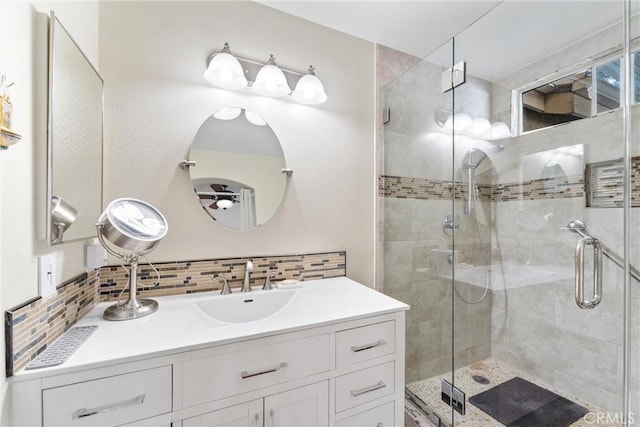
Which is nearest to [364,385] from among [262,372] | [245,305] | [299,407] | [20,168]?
[299,407]

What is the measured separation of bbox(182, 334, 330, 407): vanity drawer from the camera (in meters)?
0.86

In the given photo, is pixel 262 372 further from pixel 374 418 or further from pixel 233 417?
pixel 374 418

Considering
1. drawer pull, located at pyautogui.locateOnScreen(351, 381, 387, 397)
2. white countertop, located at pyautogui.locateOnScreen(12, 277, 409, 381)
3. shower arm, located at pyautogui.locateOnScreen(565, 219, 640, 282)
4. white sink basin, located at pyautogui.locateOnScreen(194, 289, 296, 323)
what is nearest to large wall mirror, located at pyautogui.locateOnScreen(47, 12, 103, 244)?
white countertop, located at pyautogui.locateOnScreen(12, 277, 409, 381)

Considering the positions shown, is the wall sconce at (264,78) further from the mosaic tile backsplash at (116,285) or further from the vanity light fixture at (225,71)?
the mosaic tile backsplash at (116,285)

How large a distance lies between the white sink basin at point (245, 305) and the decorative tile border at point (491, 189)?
100 centimetres

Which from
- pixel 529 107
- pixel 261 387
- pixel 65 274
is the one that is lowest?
pixel 261 387

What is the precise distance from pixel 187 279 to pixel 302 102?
3.87 ft

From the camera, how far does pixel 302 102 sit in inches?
64.7

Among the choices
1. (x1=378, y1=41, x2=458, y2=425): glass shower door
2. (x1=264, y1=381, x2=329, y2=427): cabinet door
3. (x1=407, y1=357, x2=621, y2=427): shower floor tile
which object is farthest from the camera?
(x1=378, y1=41, x2=458, y2=425): glass shower door

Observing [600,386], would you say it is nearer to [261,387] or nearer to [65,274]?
[261,387]

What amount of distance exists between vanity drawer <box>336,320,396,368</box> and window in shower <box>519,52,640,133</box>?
150 cm

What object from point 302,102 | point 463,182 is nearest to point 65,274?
point 302,102

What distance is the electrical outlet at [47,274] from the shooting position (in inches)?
32.6

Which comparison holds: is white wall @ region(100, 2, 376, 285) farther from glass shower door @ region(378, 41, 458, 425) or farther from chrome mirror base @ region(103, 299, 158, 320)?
chrome mirror base @ region(103, 299, 158, 320)
